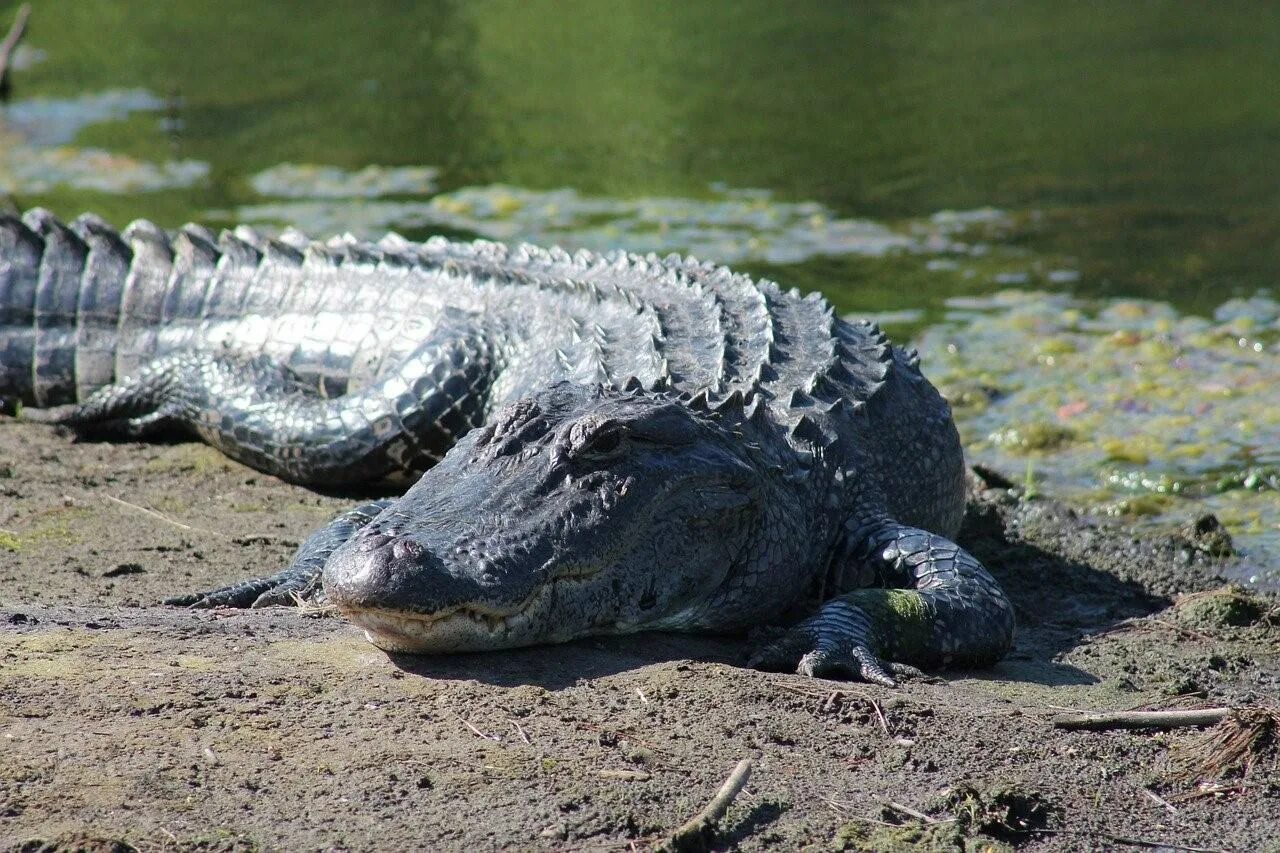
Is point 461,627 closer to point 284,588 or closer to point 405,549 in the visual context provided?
point 405,549

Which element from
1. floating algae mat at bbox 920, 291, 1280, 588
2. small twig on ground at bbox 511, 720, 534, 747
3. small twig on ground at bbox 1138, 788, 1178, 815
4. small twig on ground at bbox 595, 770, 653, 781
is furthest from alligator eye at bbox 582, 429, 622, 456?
floating algae mat at bbox 920, 291, 1280, 588

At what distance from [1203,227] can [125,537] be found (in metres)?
7.07

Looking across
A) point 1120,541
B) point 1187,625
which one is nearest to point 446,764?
point 1187,625

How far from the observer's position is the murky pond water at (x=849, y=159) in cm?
735

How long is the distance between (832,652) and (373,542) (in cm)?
121

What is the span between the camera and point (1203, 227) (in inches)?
378

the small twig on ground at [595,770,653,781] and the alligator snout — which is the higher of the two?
the alligator snout

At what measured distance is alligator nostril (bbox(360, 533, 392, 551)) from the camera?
3490 mm

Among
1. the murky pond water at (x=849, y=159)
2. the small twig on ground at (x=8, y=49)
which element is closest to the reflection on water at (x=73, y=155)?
the murky pond water at (x=849, y=159)

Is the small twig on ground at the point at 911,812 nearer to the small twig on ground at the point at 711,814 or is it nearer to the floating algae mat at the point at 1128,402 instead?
the small twig on ground at the point at 711,814

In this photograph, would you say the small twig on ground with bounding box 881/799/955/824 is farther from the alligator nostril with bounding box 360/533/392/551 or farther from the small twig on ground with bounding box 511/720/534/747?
the alligator nostril with bounding box 360/533/392/551

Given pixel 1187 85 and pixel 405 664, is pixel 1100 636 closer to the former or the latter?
pixel 405 664

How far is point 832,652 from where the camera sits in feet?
12.9

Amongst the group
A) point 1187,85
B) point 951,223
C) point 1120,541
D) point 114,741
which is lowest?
point 114,741
